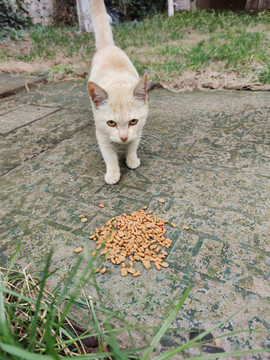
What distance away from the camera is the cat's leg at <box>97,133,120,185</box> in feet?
6.48

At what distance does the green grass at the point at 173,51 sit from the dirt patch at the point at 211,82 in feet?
0.26

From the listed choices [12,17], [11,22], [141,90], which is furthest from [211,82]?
[12,17]

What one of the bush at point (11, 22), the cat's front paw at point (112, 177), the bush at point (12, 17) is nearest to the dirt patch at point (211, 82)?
the cat's front paw at point (112, 177)

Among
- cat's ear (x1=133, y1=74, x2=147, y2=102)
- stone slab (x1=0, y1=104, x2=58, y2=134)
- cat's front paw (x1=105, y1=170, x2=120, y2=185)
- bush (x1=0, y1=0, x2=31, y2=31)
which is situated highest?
bush (x1=0, y1=0, x2=31, y2=31)

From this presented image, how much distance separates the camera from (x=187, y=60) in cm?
427

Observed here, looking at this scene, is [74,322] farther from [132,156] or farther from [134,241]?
[132,156]

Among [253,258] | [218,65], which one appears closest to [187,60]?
[218,65]

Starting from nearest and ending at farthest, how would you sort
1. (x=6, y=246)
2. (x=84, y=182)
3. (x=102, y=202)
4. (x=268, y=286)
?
1. (x=268, y=286)
2. (x=6, y=246)
3. (x=102, y=202)
4. (x=84, y=182)

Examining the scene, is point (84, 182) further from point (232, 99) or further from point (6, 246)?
point (232, 99)

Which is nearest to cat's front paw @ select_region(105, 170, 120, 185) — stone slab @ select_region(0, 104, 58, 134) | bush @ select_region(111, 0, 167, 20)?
stone slab @ select_region(0, 104, 58, 134)

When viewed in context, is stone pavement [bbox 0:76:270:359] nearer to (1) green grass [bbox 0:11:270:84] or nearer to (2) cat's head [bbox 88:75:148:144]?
(2) cat's head [bbox 88:75:148:144]

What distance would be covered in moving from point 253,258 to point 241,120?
5.64ft

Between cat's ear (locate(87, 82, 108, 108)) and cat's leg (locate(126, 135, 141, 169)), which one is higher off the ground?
cat's ear (locate(87, 82, 108, 108))

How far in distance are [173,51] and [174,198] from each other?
3.78 metres
